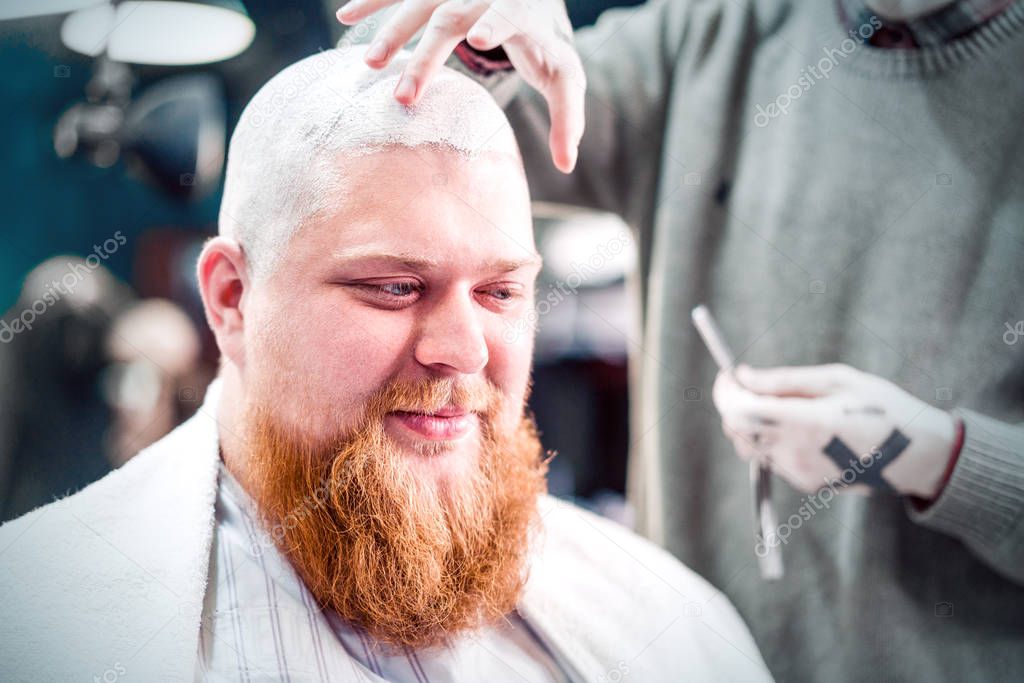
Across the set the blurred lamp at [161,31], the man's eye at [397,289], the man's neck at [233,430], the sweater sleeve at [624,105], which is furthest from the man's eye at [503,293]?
the blurred lamp at [161,31]

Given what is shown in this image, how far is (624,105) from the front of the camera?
4.21ft

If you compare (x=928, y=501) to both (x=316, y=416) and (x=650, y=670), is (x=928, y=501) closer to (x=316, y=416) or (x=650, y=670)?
(x=650, y=670)

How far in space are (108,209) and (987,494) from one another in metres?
1.34

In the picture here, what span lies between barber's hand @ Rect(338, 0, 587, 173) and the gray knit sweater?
94 mm

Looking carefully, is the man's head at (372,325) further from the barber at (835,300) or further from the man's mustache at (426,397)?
the barber at (835,300)

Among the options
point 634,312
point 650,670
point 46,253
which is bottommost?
point 650,670

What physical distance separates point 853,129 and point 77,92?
1.15 metres

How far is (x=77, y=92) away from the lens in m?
1.12

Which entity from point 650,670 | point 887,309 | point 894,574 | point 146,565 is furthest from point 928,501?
point 146,565

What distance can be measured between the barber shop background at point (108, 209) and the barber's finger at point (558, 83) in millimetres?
269

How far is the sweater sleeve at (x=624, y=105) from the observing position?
126 cm

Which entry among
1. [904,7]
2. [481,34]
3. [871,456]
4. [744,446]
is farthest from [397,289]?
[904,7]

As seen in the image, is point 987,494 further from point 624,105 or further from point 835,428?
point 624,105

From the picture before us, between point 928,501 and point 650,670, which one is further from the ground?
point 928,501
